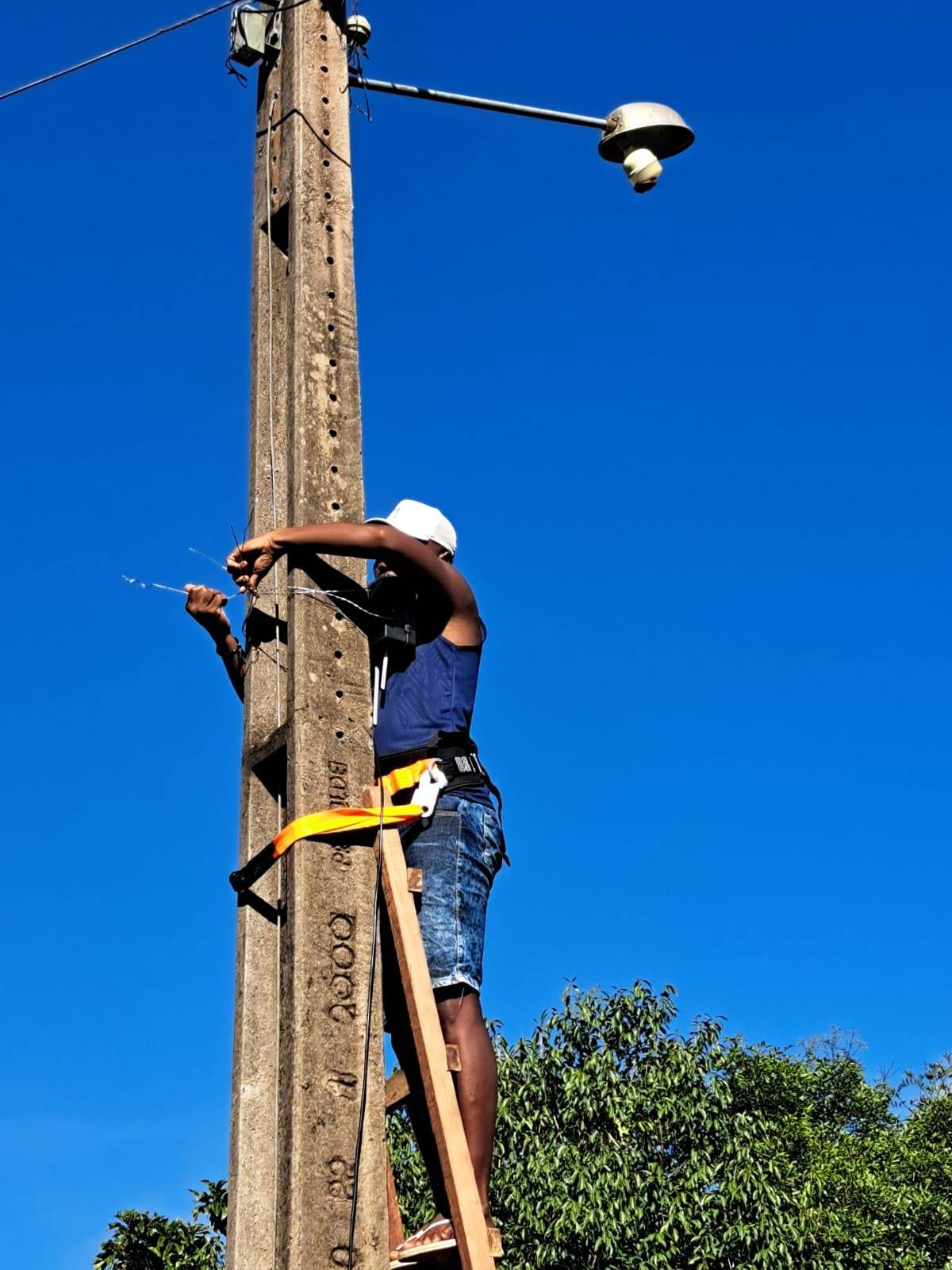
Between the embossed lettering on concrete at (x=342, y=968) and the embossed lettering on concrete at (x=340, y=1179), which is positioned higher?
the embossed lettering on concrete at (x=342, y=968)

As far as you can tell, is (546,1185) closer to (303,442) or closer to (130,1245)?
(130,1245)

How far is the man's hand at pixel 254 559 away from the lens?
13.3 ft

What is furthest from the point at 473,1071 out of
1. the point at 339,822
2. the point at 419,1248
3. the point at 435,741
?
the point at 435,741

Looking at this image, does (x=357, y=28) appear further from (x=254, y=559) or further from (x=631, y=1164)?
(x=631, y=1164)

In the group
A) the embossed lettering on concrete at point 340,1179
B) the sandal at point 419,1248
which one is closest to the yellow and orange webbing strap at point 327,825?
the embossed lettering on concrete at point 340,1179

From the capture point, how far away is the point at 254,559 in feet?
13.4

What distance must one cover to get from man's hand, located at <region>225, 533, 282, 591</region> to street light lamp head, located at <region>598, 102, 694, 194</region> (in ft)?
6.11

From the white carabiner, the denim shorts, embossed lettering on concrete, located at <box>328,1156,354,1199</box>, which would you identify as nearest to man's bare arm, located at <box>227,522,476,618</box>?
the white carabiner

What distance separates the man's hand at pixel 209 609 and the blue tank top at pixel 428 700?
1.56 ft

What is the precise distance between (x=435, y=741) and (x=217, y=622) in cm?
69

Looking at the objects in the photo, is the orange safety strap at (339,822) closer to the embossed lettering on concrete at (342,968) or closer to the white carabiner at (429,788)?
the white carabiner at (429,788)

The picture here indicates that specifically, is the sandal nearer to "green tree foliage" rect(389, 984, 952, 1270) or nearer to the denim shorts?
the denim shorts

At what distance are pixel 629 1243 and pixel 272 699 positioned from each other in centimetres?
1524

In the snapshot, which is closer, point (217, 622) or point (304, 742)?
point (304, 742)
